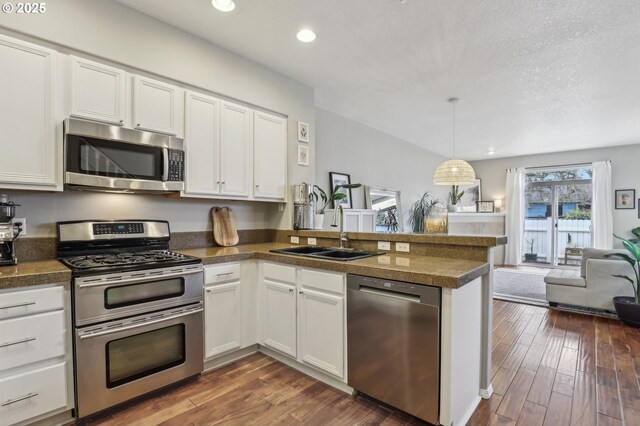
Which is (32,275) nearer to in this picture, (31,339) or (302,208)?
(31,339)

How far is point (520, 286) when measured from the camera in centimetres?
550

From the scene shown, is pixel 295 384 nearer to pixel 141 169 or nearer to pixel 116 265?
pixel 116 265

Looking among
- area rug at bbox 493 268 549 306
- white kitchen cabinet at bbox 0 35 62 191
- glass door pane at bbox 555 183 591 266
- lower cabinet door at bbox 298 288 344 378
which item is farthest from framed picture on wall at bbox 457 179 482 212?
white kitchen cabinet at bbox 0 35 62 191

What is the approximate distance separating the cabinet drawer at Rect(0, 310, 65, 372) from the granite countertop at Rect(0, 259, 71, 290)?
18cm

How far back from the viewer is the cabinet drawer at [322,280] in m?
2.12

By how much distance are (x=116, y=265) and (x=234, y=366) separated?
4.06ft

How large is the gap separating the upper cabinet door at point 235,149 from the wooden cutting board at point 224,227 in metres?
0.33

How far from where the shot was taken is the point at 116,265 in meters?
1.96

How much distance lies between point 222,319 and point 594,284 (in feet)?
14.2

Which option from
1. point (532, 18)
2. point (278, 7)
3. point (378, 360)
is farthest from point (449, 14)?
point (378, 360)

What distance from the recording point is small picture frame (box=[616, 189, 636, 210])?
259 inches

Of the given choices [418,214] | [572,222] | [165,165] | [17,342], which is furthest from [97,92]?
[572,222]

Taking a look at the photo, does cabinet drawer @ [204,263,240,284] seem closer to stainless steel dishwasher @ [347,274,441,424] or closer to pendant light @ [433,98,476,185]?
stainless steel dishwasher @ [347,274,441,424]

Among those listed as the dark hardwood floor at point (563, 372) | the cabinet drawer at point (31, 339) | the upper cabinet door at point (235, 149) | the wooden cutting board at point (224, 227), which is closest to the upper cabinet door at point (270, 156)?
the upper cabinet door at point (235, 149)
